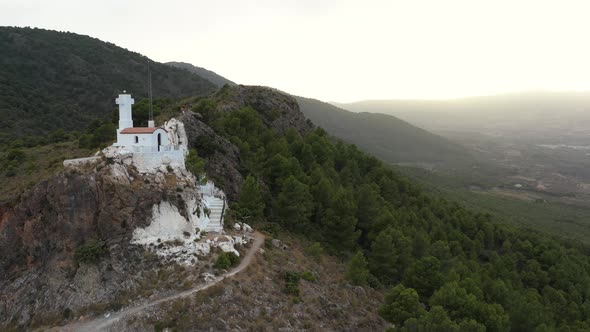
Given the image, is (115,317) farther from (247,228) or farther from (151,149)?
(247,228)

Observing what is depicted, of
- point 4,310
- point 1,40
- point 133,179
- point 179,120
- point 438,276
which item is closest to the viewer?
point 4,310

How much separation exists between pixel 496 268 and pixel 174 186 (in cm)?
4374

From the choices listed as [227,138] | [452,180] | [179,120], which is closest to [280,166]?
[227,138]

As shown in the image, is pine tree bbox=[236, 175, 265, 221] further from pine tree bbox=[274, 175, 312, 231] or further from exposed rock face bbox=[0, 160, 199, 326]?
exposed rock face bbox=[0, 160, 199, 326]

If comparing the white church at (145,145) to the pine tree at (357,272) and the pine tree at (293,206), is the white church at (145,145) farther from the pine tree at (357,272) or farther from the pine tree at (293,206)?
the pine tree at (357,272)

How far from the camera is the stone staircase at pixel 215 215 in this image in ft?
117

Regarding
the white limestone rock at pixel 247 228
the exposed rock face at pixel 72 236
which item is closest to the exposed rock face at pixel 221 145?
the white limestone rock at pixel 247 228

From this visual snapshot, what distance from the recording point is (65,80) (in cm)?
12031

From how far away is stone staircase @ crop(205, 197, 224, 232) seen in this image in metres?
35.7

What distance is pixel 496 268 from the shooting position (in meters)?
54.0

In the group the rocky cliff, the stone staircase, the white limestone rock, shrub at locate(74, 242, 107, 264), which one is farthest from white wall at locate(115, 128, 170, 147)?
the white limestone rock

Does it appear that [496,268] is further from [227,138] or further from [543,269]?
[227,138]

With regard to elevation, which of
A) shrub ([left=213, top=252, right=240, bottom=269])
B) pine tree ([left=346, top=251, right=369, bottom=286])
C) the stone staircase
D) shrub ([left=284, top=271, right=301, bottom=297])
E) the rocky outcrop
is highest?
the rocky outcrop

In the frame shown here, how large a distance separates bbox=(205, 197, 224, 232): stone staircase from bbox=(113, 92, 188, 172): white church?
Answer: 4.68 meters
